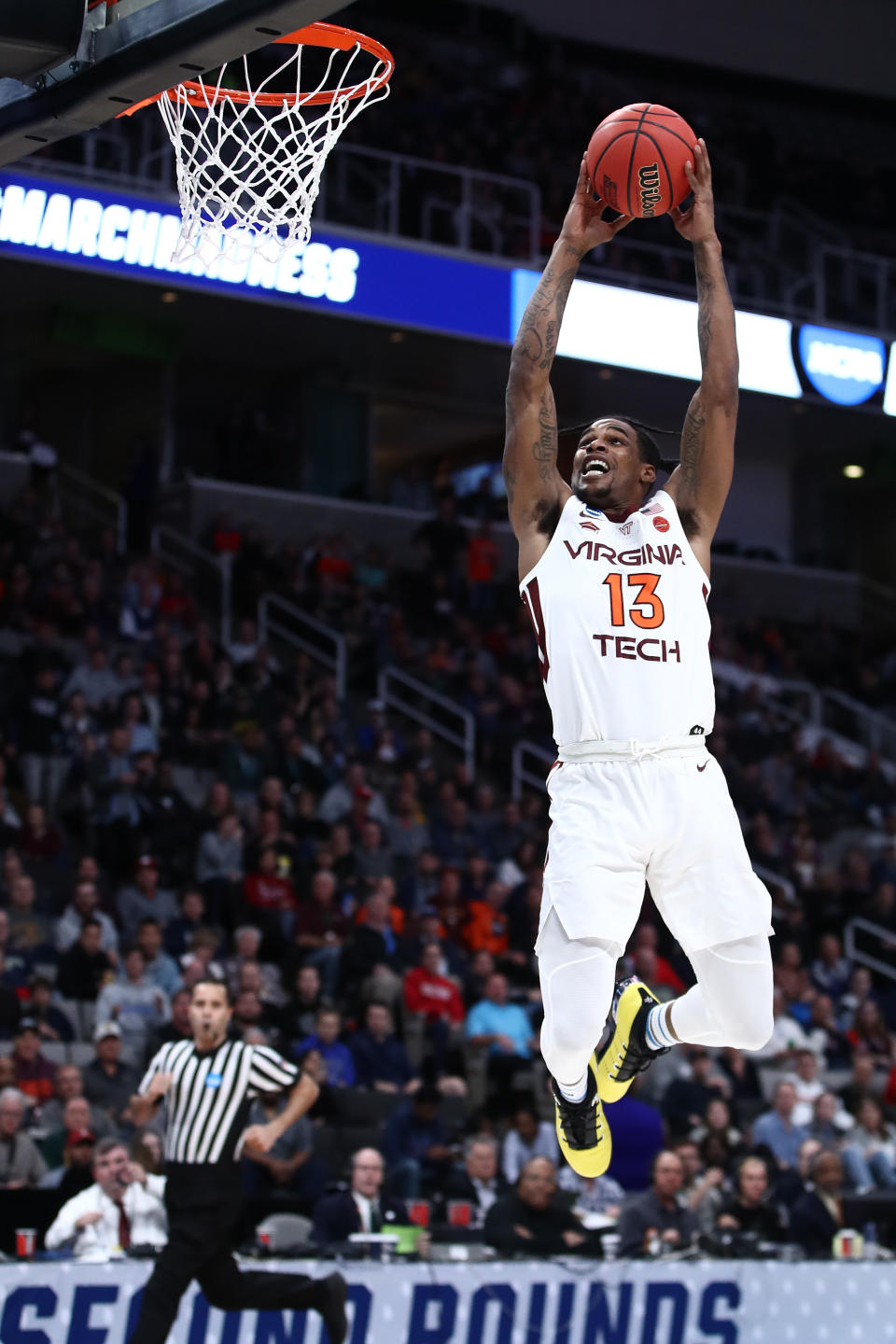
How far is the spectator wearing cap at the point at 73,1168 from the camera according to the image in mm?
10320

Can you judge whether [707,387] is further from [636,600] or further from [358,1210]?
[358,1210]

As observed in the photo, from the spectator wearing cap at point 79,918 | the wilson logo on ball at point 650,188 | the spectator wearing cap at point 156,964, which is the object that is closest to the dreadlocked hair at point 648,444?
the wilson logo on ball at point 650,188

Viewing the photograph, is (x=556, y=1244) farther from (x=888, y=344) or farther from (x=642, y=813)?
(x=888, y=344)

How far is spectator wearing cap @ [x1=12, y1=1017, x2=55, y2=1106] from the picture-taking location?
1193 cm

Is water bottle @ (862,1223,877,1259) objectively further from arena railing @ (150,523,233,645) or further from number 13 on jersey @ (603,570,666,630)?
arena railing @ (150,523,233,645)

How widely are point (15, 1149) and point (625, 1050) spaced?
5.81m

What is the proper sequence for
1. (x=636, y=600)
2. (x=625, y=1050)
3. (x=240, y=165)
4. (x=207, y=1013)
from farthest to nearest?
(x=207, y=1013) → (x=240, y=165) → (x=625, y=1050) → (x=636, y=600)

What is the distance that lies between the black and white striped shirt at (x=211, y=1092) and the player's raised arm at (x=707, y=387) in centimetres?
425

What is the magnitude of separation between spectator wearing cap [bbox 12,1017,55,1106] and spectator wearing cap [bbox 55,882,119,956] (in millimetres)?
1656

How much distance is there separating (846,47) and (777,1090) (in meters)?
18.6

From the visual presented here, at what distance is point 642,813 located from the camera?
5855mm

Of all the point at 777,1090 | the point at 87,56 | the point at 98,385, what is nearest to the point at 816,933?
the point at 777,1090

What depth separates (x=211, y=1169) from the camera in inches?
360

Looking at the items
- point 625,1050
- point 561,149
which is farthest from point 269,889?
point 561,149
